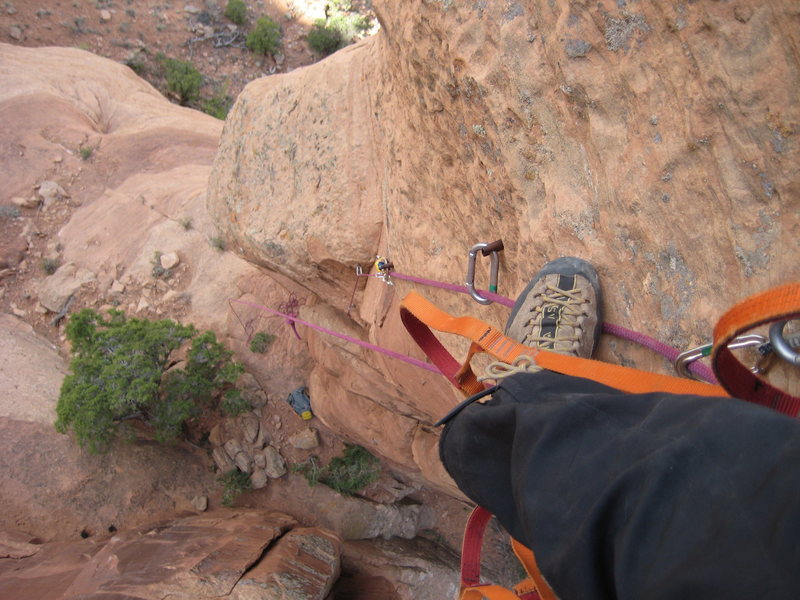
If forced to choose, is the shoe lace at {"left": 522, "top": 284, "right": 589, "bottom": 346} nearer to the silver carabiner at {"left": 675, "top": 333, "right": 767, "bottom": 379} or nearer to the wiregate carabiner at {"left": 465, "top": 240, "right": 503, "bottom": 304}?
the silver carabiner at {"left": 675, "top": 333, "right": 767, "bottom": 379}

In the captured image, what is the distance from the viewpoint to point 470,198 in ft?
7.61

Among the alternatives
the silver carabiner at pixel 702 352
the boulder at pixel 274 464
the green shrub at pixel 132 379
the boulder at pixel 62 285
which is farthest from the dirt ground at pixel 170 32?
the silver carabiner at pixel 702 352

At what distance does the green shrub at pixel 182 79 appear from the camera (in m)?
10.1

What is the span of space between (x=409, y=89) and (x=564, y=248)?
116 centimetres

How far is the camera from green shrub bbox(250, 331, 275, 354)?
5672 mm

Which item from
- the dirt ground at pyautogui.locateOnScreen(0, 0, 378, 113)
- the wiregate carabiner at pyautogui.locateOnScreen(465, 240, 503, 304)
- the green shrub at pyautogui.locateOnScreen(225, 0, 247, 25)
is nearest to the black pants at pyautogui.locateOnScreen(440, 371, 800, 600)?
the wiregate carabiner at pyautogui.locateOnScreen(465, 240, 503, 304)

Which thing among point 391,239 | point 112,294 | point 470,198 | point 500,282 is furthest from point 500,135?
point 112,294

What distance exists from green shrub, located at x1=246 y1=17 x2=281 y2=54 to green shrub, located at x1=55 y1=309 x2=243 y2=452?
8065mm

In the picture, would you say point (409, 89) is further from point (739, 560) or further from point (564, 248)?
point (739, 560)

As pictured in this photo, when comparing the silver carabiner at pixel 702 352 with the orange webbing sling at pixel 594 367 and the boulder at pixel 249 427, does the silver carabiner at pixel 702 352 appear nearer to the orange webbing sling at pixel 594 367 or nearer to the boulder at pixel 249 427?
the orange webbing sling at pixel 594 367

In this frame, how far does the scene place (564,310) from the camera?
5.62 ft

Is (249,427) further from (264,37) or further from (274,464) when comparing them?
(264,37)

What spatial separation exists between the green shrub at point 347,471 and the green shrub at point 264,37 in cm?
918

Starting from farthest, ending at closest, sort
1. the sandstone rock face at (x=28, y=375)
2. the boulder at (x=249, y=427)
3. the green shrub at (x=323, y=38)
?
1. the green shrub at (x=323, y=38)
2. the boulder at (x=249, y=427)
3. the sandstone rock face at (x=28, y=375)
